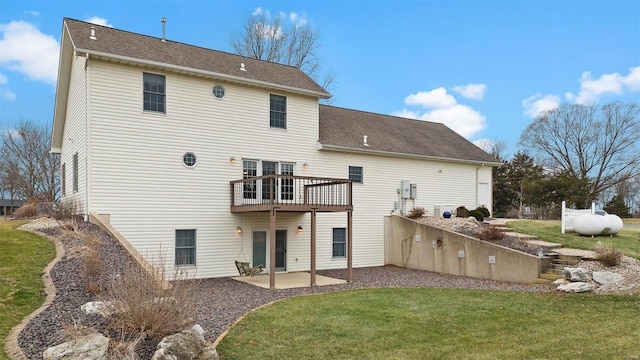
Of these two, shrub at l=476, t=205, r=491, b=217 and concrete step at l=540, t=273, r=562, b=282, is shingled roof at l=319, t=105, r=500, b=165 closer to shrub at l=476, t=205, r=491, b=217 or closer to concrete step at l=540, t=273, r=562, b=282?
shrub at l=476, t=205, r=491, b=217

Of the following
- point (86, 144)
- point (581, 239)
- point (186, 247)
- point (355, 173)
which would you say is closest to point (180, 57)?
point (86, 144)

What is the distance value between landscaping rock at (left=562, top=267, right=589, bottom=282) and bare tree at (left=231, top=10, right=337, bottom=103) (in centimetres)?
2161

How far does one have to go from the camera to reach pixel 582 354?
6043mm

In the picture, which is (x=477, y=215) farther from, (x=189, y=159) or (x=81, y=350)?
(x=81, y=350)

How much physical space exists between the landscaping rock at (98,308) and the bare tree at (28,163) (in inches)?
1330

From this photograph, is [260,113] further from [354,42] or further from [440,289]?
[440,289]

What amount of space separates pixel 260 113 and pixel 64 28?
696 centimetres

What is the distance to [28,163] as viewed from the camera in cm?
3556

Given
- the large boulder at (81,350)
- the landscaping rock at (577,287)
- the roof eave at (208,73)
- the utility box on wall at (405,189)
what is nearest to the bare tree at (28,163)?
the roof eave at (208,73)

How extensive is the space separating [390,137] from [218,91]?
8681 mm

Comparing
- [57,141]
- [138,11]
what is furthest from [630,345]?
[57,141]

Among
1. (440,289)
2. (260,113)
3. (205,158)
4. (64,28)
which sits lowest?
(440,289)

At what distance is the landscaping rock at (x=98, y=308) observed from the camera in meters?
6.54

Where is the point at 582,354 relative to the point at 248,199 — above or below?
below
